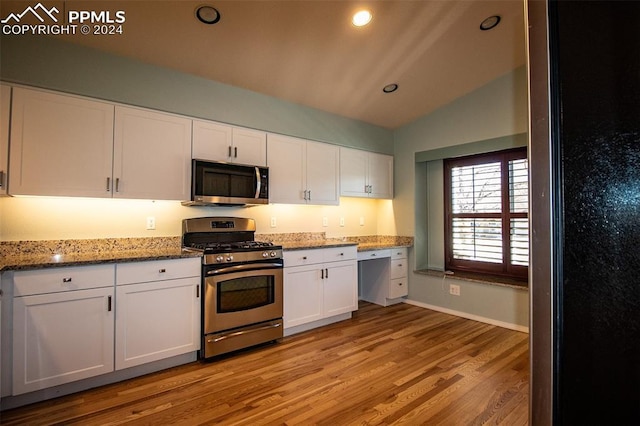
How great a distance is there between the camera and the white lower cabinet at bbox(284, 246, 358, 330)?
315 cm

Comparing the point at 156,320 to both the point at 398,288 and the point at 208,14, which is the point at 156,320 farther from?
the point at 398,288

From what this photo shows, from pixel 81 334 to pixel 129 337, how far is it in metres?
0.29

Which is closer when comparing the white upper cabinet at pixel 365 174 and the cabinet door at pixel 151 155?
the cabinet door at pixel 151 155

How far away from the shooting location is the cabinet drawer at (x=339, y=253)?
11.3ft

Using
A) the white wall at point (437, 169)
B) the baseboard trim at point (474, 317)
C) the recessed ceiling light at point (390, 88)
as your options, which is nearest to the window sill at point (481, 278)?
the white wall at point (437, 169)

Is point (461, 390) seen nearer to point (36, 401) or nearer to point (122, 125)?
point (36, 401)

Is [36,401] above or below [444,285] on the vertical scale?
below

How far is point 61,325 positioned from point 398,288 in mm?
3535

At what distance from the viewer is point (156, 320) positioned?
7.85 ft

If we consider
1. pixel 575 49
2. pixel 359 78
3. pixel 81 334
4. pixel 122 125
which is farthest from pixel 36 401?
pixel 359 78

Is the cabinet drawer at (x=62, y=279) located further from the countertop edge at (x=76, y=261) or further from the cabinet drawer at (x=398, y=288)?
the cabinet drawer at (x=398, y=288)

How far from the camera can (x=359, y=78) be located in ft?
11.0

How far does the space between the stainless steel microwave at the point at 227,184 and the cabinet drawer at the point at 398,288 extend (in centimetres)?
210

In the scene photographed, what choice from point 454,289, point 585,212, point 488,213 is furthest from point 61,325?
point 488,213
